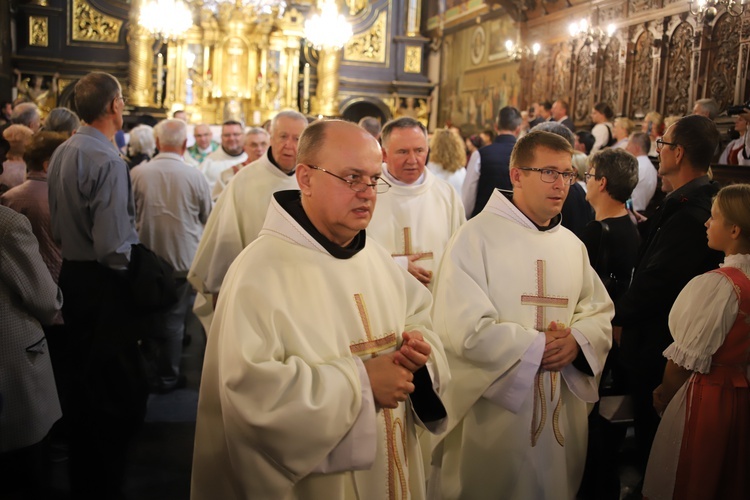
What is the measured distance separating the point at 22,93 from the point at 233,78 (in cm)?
475

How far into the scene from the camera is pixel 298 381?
2129 millimetres

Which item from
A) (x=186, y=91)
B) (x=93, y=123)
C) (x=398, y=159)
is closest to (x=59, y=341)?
(x=93, y=123)

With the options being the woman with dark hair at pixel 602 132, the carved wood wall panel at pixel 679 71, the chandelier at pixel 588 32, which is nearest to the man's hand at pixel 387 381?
the woman with dark hair at pixel 602 132

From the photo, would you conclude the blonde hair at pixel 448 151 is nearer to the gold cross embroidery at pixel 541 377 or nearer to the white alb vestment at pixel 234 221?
the white alb vestment at pixel 234 221

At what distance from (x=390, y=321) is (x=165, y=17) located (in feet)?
47.1

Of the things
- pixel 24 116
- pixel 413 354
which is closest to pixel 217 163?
pixel 24 116

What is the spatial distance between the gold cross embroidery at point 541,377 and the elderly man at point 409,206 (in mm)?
1124

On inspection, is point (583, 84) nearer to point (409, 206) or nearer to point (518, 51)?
point (518, 51)

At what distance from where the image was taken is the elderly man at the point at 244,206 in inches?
178

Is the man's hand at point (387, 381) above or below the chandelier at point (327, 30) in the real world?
below

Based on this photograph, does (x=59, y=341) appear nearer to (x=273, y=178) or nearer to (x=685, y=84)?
(x=273, y=178)

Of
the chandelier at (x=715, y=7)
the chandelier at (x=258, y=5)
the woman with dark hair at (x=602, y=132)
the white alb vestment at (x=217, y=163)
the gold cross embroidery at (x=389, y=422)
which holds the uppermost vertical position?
the chandelier at (x=258, y=5)

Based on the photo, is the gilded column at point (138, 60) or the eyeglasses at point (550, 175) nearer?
the eyeglasses at point (550, 175)

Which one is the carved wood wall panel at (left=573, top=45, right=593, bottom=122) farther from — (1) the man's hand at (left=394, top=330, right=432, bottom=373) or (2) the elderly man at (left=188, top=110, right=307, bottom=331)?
(1) the man's hand at (left=394, top=330, right=432, bottom=373)
